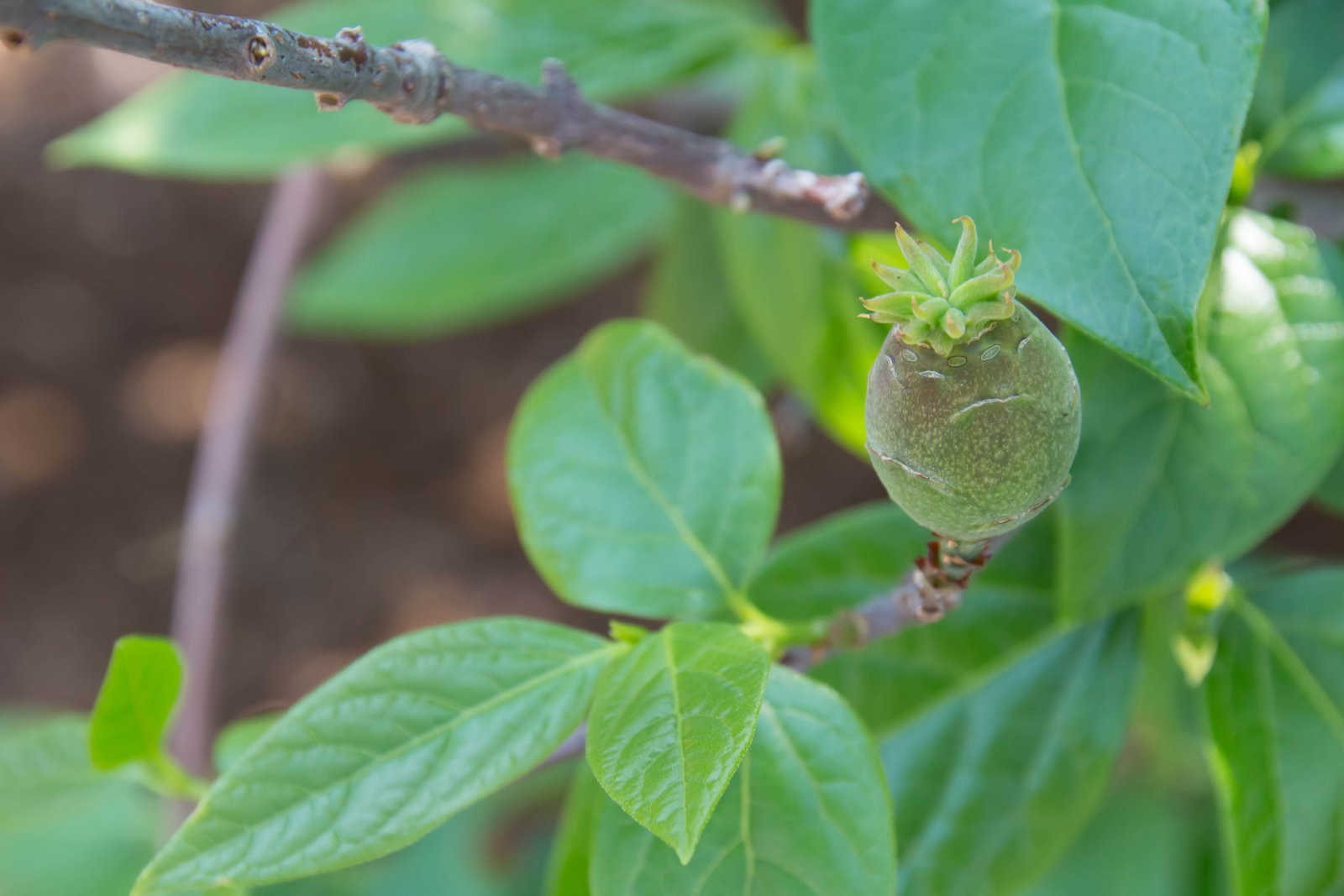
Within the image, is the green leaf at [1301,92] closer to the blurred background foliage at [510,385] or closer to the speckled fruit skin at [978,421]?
the blurred background foliage at [510,385]

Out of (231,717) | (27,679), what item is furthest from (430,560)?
(27,679)

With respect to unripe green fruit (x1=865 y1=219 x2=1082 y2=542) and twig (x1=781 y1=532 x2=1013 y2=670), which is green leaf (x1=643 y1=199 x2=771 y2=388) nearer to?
twig (x1=781 y1=532 x2=1013 y2=670)

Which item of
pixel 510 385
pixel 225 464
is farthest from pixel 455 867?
pixel 510 385

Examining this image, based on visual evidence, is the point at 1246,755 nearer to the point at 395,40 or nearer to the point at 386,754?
the point at 386,754

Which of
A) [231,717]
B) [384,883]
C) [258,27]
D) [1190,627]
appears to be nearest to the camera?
[258,27]

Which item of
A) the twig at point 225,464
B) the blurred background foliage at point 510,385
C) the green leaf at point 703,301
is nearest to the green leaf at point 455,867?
the blurred background foliage at point 510,385

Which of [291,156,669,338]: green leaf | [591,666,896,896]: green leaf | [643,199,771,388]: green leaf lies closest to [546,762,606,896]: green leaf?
[591,666,896,896]: green leaf

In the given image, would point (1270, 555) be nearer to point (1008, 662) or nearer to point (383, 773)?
point (1008, 662)
